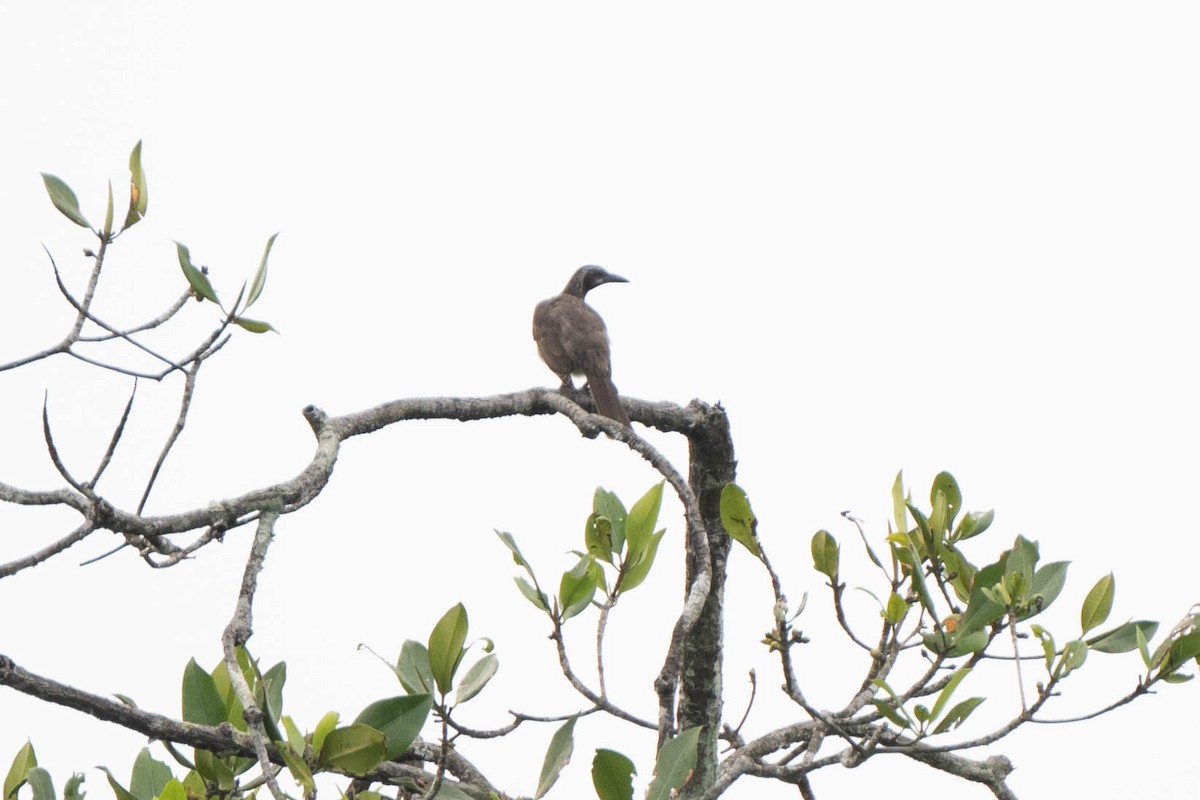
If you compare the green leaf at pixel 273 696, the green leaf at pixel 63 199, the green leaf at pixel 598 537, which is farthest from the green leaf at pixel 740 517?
the green leaf at pixel 63 199

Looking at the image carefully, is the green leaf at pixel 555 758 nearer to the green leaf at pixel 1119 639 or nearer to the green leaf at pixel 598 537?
the green leaf at pixel 598 537

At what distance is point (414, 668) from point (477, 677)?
158 mm

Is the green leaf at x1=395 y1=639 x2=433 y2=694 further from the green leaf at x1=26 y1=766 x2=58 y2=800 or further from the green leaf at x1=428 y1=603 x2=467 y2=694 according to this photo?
the green leaf at x1=26 y1=766 x2=58 y2=800

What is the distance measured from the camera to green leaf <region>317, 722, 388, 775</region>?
2.24 meters

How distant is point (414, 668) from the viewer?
2674 millimetres

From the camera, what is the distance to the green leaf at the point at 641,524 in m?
3.12

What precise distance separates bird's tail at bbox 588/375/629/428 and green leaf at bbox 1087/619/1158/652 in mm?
1474

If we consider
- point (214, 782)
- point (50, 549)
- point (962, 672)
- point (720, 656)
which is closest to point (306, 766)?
point (50, 549)

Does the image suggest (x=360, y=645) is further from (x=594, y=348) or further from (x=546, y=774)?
(x=594, y=348)

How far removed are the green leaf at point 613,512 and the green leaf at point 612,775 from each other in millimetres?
778

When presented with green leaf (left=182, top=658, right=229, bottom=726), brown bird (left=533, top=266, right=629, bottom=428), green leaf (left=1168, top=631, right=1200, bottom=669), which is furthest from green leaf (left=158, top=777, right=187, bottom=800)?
brown bird (left=533, top=266, right=629, bottom=428)

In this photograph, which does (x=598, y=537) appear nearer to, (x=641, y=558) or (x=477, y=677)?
(x=641, y=558)

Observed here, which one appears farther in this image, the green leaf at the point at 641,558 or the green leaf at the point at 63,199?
the green leaf at the point at 641,558

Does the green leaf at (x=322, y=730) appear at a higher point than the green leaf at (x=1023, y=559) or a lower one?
lower
